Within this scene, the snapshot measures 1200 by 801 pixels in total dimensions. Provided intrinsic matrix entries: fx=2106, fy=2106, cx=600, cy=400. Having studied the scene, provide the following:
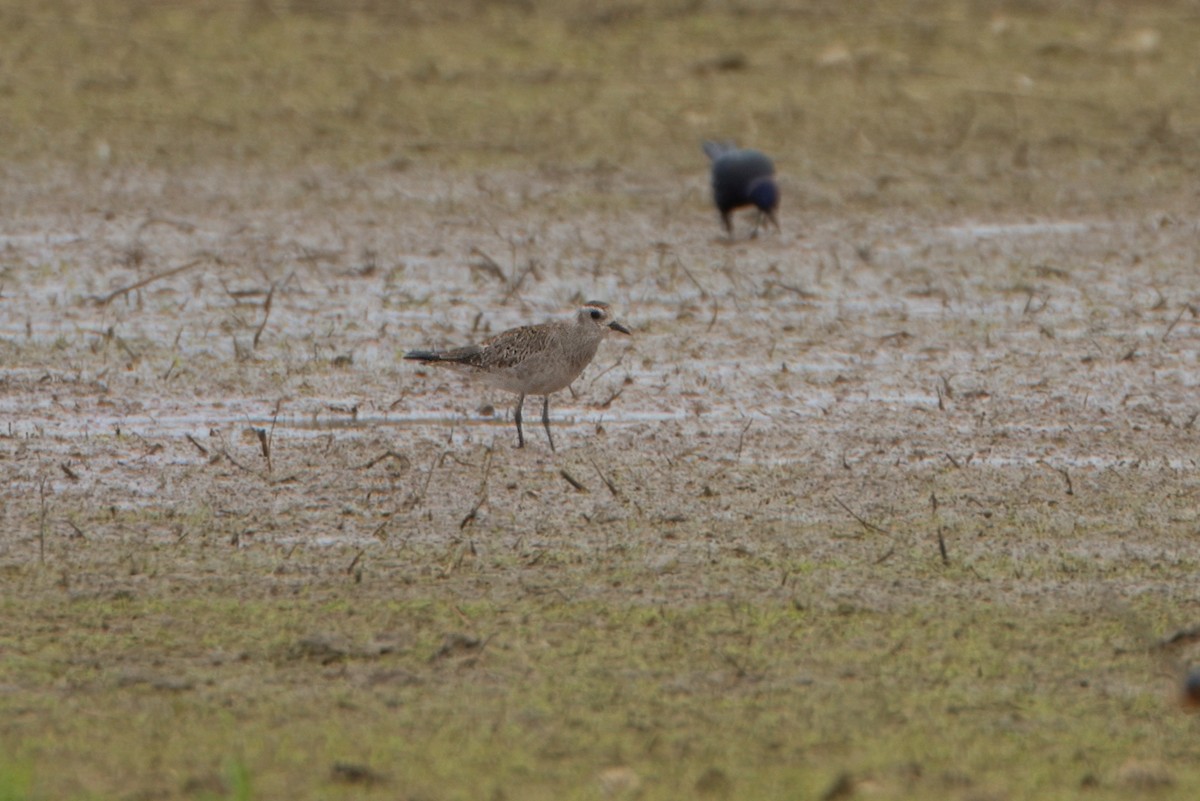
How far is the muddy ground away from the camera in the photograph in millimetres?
4391

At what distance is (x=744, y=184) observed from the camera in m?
10.1

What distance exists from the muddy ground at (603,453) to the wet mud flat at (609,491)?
0.02 metres

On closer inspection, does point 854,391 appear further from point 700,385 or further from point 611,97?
point 611,97

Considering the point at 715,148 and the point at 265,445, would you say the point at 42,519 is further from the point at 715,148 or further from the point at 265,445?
the point at 715,148

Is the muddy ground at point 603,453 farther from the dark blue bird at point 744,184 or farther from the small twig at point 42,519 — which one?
the dark blue bird at point 744,184

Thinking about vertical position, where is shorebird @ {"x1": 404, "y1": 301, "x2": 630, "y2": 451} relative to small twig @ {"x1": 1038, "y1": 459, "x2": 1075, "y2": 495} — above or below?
above

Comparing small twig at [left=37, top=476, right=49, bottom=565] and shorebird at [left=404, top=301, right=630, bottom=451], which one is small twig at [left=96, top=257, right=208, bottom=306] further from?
small twig at [left=37, top=476, right=49, bottom=565]

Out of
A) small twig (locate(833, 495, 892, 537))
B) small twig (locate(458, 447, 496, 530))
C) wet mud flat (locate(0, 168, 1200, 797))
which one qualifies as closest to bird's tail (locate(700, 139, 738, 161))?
wet mud flat (locate(0, 168, 1200, 797))

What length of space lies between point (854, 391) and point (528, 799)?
3.81 metres

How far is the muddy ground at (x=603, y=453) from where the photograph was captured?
4391 mm

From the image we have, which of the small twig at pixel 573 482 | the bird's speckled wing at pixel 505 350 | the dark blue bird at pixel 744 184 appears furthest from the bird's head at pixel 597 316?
the dark blue bird at pixel 744 184

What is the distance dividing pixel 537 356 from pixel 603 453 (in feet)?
1.24

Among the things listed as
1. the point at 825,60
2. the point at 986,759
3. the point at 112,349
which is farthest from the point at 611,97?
the point at 986,759

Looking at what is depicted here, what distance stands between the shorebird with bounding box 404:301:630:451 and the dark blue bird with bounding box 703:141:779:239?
3.15 meters
